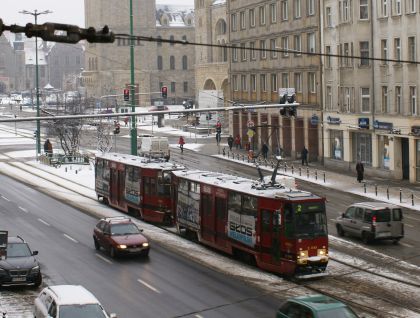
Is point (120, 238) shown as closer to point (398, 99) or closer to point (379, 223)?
point (379, 223)

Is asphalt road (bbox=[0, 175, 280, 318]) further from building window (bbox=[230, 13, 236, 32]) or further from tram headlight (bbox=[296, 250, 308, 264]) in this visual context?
building window (bbox=[230, 13, 236, 32])

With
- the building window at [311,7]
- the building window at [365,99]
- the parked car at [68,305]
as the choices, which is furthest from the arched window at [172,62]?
the parked car at [68,305]

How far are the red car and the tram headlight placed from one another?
7183 mm

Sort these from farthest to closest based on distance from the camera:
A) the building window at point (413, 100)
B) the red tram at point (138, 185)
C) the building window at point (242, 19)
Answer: the building window at point (242, 19)
the building window at point (413, 100)
the red tram at point (138, 185)

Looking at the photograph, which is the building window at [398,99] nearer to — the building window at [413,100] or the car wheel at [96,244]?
the building window at [413,100]

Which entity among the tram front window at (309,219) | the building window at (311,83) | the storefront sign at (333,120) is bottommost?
the tram front window at (309,219)

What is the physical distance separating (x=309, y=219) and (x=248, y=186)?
3.84 m

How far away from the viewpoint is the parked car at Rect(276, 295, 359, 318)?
19641mm

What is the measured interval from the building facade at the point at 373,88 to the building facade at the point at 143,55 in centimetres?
9962

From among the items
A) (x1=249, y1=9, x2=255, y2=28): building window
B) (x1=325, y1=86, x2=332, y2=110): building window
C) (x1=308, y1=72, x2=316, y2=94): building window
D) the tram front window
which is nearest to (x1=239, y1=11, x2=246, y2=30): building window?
(x1=249, y1=9, x2=255, y2=28): building window

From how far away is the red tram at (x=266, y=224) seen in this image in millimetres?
29406

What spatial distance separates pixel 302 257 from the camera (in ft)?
95.7

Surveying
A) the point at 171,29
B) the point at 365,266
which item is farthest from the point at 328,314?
the point at 171,29

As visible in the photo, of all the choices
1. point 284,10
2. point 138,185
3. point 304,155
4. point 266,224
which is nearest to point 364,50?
point 304,155
